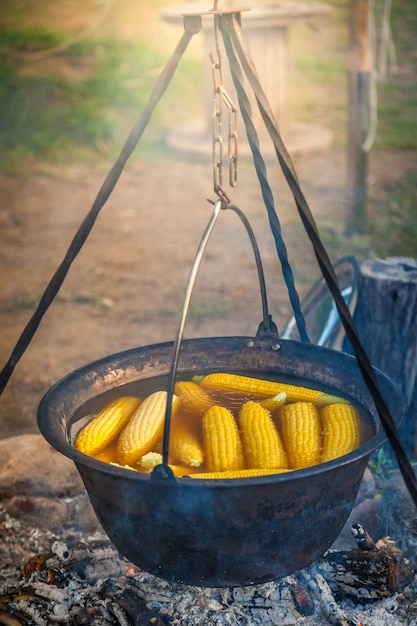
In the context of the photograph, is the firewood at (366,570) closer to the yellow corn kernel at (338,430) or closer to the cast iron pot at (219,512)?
the cast iron pot at (219,512)

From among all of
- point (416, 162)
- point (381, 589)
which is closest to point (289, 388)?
point (381, 589)

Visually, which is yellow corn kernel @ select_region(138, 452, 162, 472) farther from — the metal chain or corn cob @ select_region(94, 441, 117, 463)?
the metal chain

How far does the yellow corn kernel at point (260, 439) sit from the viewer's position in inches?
90.1

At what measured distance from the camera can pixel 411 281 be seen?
3.40m

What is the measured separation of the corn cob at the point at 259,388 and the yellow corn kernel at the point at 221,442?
185mm

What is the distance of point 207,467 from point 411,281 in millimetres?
1654

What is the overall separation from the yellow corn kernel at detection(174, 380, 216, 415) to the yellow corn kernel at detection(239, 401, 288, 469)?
0.16 meters

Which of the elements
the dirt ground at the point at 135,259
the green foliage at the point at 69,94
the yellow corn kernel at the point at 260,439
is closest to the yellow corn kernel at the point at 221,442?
the yellow corn kernel at the point at 260,439

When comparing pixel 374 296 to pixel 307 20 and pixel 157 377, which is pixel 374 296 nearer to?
pixel 157 377

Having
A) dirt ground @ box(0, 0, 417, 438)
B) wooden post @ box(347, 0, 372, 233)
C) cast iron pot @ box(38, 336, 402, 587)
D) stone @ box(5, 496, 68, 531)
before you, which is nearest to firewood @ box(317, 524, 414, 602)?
cast iron pot @ box(38, 336, 402, 587)

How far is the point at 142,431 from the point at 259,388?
0.51m

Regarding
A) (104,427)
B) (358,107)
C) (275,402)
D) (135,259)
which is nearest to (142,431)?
(104,427)

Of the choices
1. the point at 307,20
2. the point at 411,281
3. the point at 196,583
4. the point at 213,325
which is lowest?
the point at 213,325

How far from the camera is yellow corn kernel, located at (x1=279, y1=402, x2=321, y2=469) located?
2.32m
